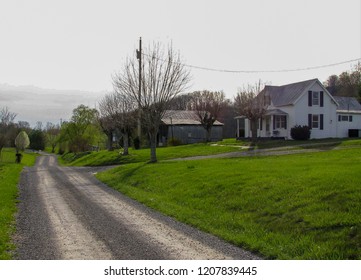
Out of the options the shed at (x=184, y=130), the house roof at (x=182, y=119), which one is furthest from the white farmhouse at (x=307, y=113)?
the house roof at (x=182, y=119)

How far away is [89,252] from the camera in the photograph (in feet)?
25.3

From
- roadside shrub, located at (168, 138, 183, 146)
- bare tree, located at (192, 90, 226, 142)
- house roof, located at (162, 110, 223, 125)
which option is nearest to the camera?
bare tree, located at (192, 90, 226, 142)

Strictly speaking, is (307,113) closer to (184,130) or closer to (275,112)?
(275,112)

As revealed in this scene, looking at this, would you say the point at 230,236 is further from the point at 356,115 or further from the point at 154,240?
the point at 356,115

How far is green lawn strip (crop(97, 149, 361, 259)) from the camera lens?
25.8 ft

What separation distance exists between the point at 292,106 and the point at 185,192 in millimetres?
30668

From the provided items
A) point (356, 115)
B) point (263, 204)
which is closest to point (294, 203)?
point (263, 204)

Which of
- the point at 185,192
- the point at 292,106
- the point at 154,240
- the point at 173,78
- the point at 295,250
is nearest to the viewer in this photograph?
the point at 295,250

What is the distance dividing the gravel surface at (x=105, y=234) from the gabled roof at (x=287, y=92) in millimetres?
31248

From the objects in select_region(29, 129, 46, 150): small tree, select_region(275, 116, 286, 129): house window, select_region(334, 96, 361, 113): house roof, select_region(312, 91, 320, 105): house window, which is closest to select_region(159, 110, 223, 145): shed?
select_region(275, 116, 286, 129): house window

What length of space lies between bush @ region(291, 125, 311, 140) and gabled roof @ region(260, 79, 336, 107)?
282 cm

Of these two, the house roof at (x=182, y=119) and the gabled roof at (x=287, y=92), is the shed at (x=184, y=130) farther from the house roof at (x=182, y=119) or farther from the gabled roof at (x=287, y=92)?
the gabled roof at (x=287, y=92)

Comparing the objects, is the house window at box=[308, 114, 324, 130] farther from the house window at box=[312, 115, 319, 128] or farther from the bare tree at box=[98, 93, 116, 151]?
the bare tree at box=[98, 93, 116, 151]

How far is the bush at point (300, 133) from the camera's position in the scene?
41344 millimetres
